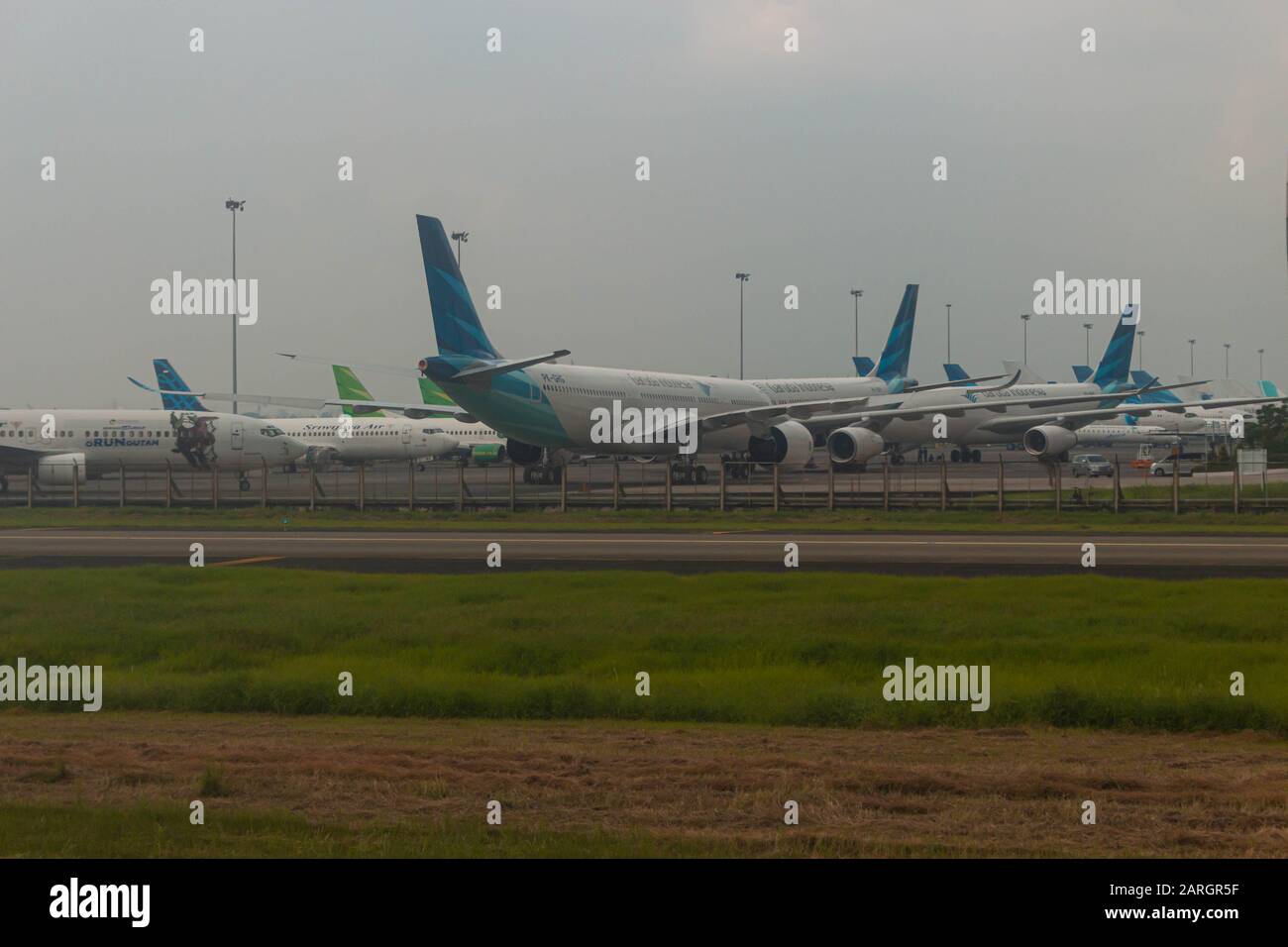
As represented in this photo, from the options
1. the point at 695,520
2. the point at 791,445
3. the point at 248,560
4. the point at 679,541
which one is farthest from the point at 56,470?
the point at 679,541

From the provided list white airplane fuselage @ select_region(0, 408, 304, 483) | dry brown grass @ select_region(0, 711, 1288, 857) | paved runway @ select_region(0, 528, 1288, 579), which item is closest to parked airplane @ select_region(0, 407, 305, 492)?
white airplane fuselage @ select_region(0, 408, 304, 483)

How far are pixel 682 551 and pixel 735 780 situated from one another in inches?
697

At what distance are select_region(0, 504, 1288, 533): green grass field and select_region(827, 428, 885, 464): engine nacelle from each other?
1142 cm

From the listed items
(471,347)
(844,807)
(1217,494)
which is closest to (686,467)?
(471,347)

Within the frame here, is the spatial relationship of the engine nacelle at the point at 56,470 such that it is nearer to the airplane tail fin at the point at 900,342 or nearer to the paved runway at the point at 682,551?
the paved runway at the point at 682,551

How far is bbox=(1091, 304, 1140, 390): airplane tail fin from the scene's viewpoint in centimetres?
7538

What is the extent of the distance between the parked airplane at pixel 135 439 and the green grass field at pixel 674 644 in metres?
37.7

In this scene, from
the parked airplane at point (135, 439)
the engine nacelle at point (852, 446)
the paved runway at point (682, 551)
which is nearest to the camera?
Result: the paved runway at point (682, 551)

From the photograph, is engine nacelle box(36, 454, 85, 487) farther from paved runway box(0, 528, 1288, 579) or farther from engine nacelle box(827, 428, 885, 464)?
engine nacelle box(827, 428, 885, 464)

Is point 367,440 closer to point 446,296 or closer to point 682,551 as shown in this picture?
point 446,296

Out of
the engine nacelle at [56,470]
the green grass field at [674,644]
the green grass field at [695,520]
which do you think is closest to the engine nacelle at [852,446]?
the green grass field at [695,520]

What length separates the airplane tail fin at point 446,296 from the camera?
148ft

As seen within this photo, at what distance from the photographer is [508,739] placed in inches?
472
